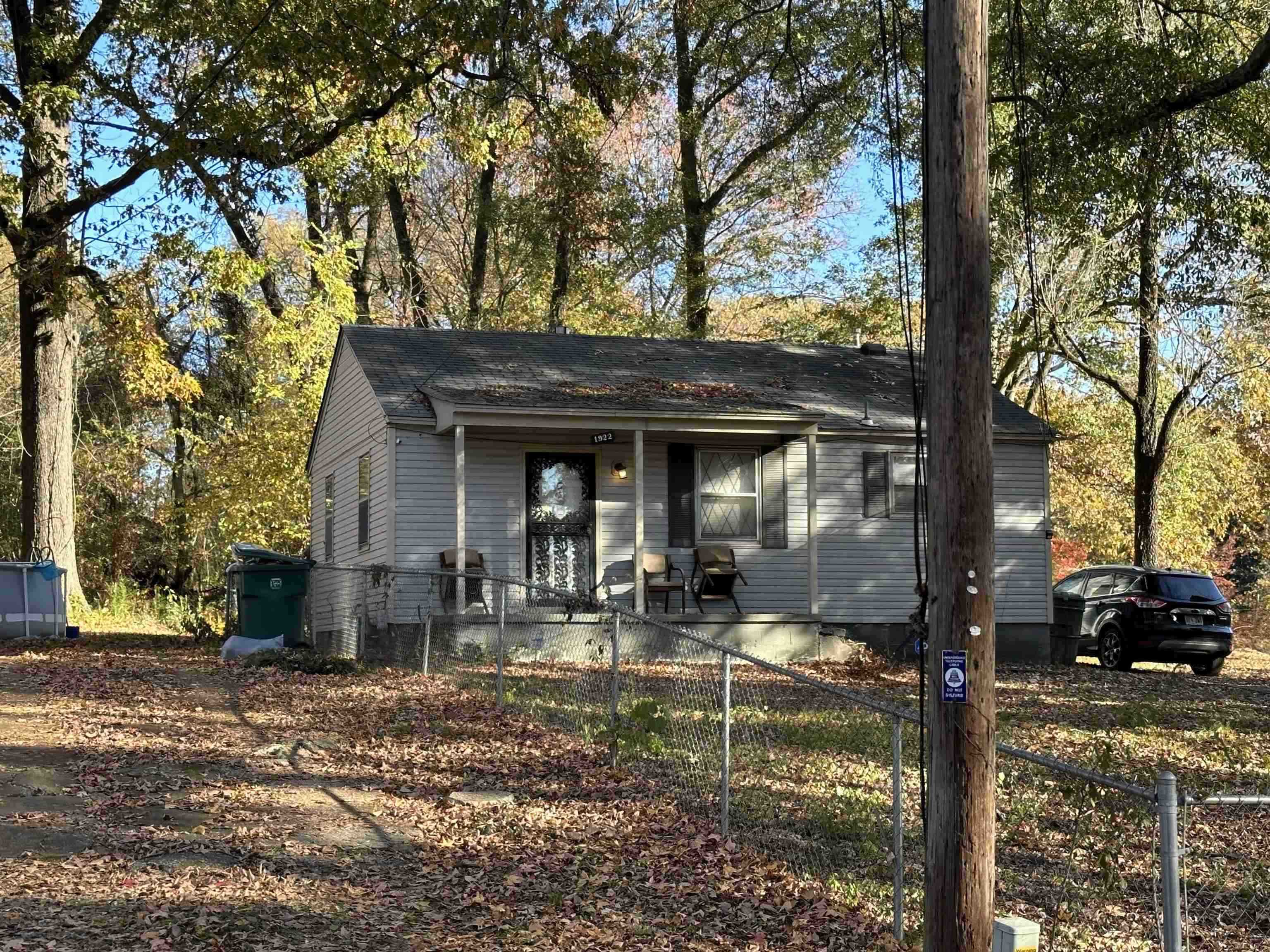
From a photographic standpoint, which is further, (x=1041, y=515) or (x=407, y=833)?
(x=1041, y=515)

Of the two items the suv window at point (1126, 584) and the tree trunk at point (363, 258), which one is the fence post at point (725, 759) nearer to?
the suv window at point (1126, 584)

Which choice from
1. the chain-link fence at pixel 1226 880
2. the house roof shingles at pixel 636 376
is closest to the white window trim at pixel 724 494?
the house roof shingles at pixel 636 376

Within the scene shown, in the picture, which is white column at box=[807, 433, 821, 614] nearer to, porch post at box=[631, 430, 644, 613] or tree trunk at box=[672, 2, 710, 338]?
porch post at box=[631, 430, 644, 613]

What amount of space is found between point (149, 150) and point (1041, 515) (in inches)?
545

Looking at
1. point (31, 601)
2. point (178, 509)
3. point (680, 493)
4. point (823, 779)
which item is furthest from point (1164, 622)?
point (178, 509)

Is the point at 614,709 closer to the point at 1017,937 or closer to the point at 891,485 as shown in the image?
the point at 1017,937

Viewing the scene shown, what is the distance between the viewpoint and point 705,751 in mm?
9961

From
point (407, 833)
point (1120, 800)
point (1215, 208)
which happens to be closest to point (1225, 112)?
point (1215, 208)

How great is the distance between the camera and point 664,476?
19.3 meters

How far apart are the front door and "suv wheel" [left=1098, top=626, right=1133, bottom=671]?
773 cm

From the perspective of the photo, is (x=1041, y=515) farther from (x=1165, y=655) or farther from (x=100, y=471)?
(x=100, y=471)

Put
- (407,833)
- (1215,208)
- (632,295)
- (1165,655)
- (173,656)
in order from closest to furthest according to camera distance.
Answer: (407,833), (1215,208), (173,656), (1165,655), (632,295)

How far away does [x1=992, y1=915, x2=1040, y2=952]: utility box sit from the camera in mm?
4688

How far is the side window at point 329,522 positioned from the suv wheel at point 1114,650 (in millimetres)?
12271
